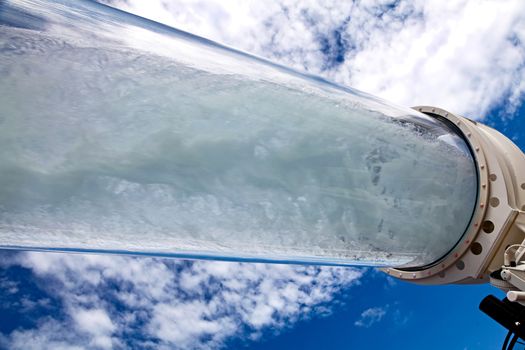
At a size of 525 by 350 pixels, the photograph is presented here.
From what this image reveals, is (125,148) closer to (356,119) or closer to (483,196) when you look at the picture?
(356,119)

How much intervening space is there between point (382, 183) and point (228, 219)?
856mm

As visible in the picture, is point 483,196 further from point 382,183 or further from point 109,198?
point 109,198

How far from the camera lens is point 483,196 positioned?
2.87 meters

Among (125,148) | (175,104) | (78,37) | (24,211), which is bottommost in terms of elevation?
(24,211)

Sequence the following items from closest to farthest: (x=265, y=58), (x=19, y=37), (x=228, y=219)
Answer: (x=19, y=37) < (x=228, y=219) < (x=265, y=58)

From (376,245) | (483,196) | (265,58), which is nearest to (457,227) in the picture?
(483,196)

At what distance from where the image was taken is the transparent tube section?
150 cm

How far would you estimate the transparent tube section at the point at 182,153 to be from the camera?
4.93ft

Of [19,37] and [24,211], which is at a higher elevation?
[19,37]

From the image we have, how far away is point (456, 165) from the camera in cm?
279

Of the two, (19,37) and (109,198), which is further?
(109,198)

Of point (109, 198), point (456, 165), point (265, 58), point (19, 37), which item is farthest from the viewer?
point (456, 165)

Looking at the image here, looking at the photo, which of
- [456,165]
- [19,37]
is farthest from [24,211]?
[456,165]

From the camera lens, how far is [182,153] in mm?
1690
